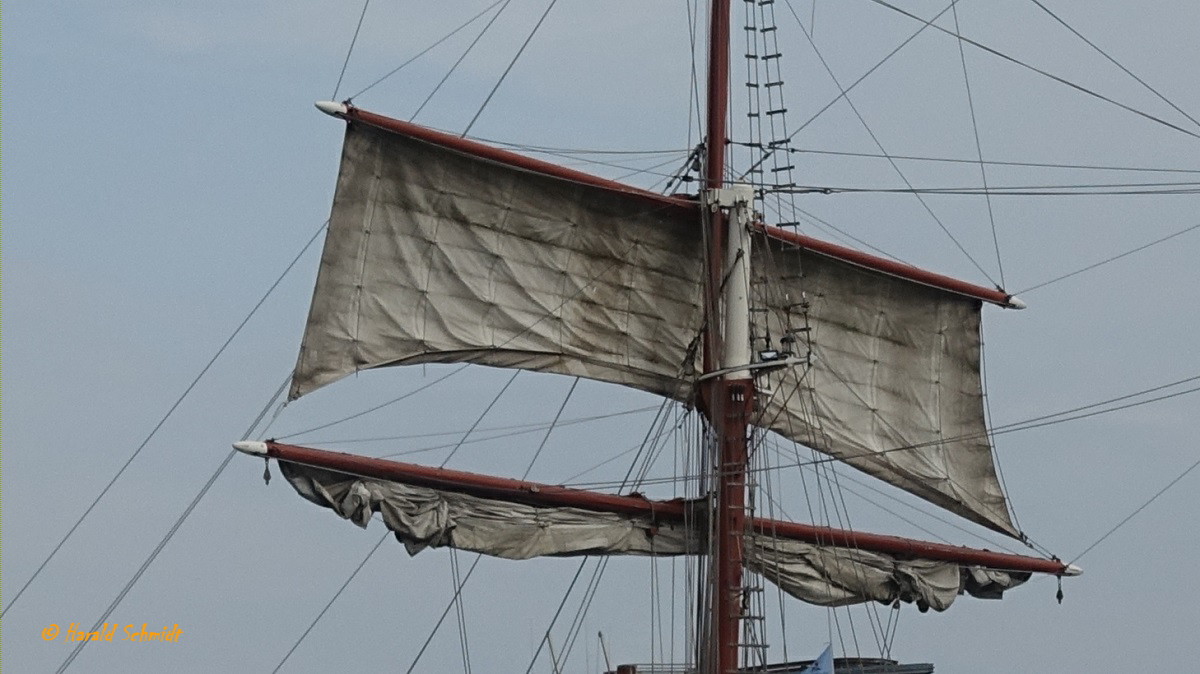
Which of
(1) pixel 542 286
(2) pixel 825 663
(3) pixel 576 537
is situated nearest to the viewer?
(2) pixel 825 663

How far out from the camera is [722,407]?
32000mm

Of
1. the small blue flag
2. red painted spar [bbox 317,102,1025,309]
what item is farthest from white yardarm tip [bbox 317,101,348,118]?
the small blue flag

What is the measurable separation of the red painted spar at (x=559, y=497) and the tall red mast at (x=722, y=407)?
0.81 m

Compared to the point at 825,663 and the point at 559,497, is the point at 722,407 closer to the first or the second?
the point at 559,497

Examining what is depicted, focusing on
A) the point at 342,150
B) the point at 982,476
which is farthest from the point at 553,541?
the point at 982,476

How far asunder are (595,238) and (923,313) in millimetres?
6057

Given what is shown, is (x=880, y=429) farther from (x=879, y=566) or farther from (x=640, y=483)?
(x=640, y=483)

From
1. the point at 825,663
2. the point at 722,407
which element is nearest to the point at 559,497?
the point at 722,407

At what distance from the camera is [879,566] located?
34.8 meters

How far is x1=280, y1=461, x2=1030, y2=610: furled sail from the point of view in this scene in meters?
31.1

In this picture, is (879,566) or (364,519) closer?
(364,519)

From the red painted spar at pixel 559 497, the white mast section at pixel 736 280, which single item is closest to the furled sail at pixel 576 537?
the red painted spar at pixel 559 497

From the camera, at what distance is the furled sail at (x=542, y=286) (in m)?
33.1

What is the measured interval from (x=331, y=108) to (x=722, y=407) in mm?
6685
